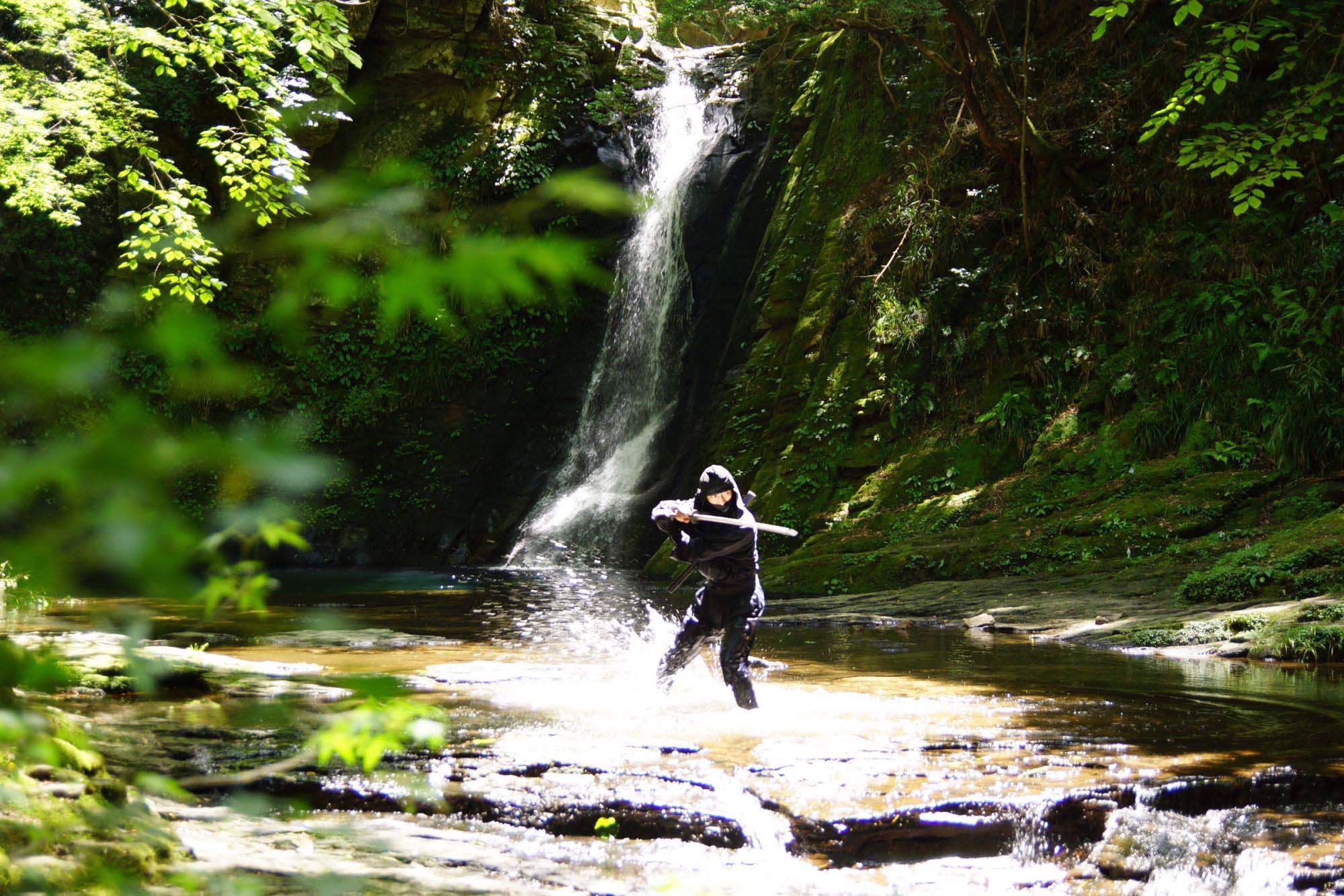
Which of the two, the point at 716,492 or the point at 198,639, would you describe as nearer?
the point at 716,492

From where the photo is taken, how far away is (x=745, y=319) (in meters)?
19.8

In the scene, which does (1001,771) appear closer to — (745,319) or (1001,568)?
(1001,568)

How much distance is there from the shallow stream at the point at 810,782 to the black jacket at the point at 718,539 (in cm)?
91

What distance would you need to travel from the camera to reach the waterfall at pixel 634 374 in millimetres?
20703

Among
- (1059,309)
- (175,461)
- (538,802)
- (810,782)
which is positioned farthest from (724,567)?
(1059,309)

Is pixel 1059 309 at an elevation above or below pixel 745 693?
above

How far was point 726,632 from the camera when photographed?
670 centimetres

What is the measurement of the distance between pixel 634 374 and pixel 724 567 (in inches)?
605

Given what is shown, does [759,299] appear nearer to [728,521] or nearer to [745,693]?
[728,521]

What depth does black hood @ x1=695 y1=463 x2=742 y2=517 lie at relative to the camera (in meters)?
6.73

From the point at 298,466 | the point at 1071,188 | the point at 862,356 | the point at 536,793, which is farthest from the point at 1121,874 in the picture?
the point at 1071,188

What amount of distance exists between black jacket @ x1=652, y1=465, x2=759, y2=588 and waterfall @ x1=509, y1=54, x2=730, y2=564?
1337cm

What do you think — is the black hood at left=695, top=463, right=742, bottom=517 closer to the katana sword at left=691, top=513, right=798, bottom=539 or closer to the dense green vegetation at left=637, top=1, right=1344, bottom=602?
the katana sword at left=691, top=513, right=798, bottom=539

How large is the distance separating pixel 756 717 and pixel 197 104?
69.5ft
